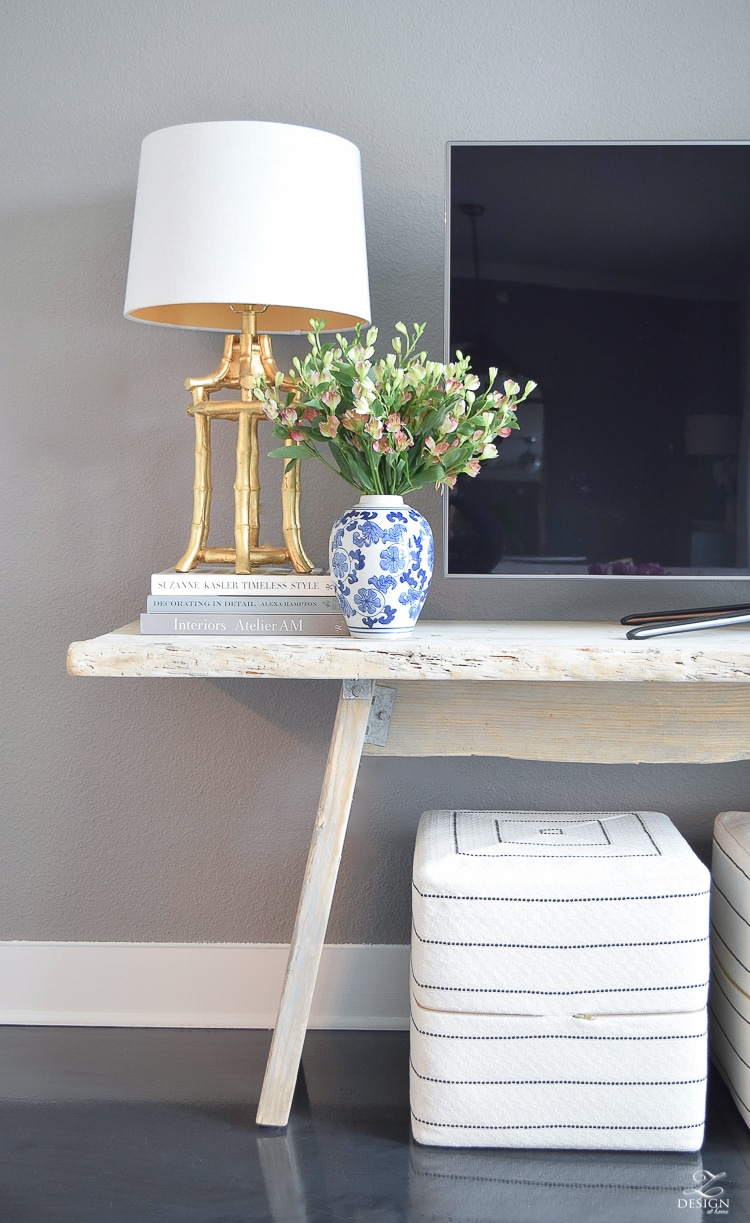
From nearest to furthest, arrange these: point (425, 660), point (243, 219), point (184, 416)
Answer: point (425, 660), point (243, 219), point (184, 416)

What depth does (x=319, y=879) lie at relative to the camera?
1.36 metres

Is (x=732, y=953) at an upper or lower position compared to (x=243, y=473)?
lower

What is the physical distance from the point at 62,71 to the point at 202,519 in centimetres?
80

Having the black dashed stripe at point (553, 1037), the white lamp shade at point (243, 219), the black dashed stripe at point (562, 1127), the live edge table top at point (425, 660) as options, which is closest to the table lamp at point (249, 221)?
the white lamp shade at point (243, 219)

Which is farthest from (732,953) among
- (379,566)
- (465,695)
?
(379,566)

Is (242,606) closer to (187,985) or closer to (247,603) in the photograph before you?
(247,603)

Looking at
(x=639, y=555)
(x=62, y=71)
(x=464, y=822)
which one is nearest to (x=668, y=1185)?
(x=464, y=822)

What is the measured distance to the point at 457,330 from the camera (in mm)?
1454

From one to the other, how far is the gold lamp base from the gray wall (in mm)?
171

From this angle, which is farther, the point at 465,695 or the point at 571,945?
the point at 465,695

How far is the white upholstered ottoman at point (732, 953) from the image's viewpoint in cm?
141

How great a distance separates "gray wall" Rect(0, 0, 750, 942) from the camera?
1.61m

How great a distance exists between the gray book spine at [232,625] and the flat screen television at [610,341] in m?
0.28

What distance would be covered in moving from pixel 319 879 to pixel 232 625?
0.36 metres
